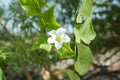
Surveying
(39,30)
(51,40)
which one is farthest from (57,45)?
(39,30)

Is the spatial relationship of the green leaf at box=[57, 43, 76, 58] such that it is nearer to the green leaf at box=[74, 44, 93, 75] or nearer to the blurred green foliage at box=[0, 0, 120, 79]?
the green leaf at box=[74, 44, 93, 75]

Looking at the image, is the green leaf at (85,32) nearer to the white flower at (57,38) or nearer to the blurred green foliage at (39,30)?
the white flower at (57,38)

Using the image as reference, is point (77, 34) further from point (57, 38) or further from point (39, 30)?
point (39, 30)

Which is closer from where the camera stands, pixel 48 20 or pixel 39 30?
pixel 48 20

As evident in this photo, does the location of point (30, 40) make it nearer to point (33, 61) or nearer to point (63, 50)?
point (33, 61)

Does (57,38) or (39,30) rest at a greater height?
(57,38)

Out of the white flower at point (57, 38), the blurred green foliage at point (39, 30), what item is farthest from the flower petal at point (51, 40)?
the blurred green foliage at point (39, 30)

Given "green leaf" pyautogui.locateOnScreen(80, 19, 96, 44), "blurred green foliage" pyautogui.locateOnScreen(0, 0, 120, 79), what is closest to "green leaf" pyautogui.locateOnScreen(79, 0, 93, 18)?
"green leaf" pyautogui.locateOnScreen(80, 19, 96, 44)

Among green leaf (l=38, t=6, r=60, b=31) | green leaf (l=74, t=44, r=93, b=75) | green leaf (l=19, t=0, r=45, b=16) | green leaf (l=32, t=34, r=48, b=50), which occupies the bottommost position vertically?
green leaf (l=74, t=44, r=93, b=75)
